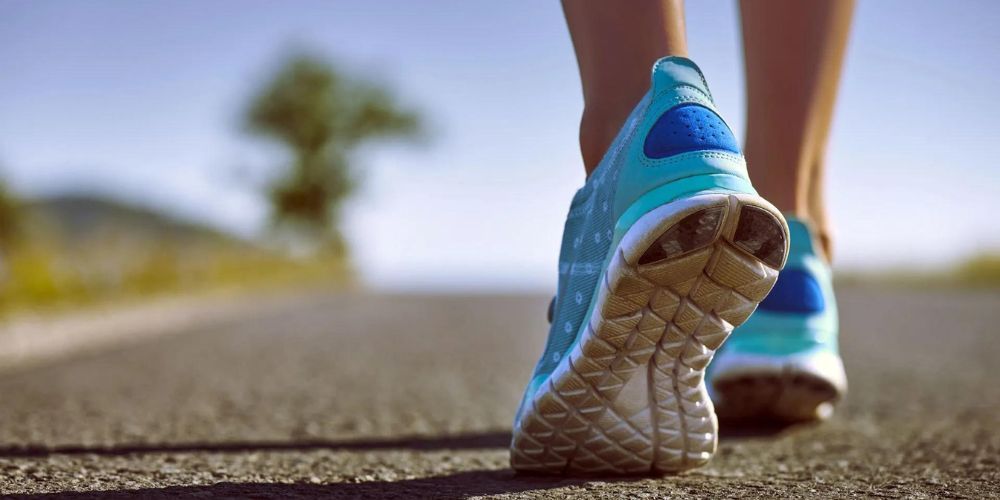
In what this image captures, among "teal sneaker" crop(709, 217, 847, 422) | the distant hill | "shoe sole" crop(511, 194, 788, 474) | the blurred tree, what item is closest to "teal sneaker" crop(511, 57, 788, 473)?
"shoe sole" crop(511, 194, 788, 474)

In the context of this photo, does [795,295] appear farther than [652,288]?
Yes

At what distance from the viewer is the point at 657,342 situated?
1040mm

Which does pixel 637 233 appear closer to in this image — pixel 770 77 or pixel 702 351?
pixel 702 351

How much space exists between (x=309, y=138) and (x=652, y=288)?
21.1m

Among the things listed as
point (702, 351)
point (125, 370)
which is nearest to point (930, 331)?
point (125, 370)

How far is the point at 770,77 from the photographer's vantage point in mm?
1666

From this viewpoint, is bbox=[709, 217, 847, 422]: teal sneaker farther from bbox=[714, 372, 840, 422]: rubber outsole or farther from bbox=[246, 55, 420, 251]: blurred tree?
bbox=[246, 55, 420, 251]: blurred tree

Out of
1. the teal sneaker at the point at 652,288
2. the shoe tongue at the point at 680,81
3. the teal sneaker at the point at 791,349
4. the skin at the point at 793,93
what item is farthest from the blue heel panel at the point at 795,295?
the shoe tongue at the point at 680,81

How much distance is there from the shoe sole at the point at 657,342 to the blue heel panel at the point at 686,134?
92 millimetres

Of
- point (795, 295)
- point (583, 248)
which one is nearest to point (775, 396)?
point (795, 295)

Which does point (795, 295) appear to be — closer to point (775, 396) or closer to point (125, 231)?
point (775, 396)

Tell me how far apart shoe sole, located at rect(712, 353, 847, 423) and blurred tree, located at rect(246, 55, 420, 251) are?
19319 mm

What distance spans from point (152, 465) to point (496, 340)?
10.4 feet

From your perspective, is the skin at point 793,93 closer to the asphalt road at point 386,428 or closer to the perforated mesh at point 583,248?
the asphalt road at point 386,428
